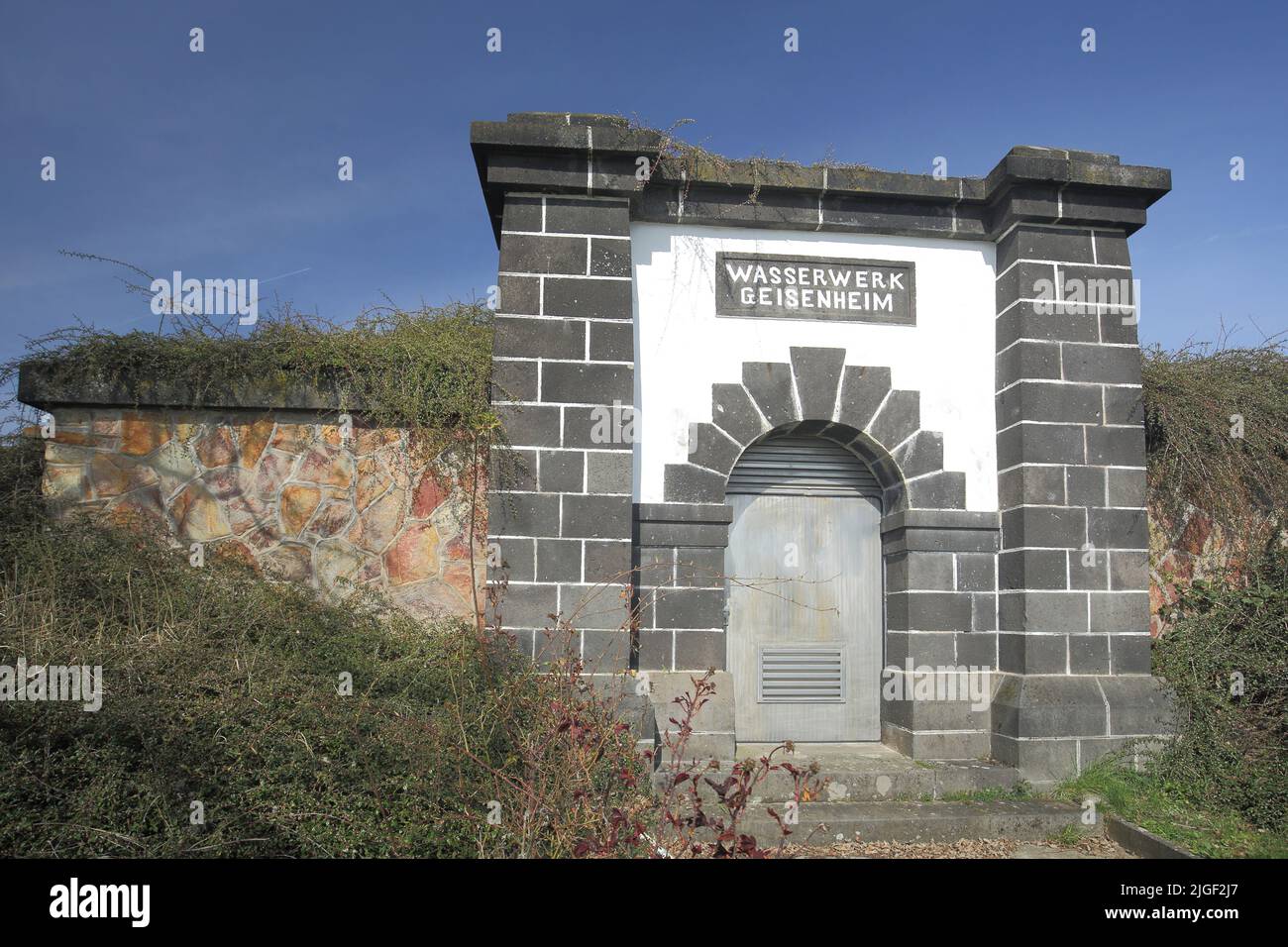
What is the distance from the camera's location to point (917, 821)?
19.2 ft

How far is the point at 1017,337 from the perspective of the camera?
6.90m

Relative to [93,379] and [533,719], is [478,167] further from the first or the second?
[533,719]

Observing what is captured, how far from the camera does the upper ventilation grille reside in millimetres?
7344

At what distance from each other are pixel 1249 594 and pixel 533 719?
18.5 feet

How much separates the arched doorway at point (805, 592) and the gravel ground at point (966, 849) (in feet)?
4.96

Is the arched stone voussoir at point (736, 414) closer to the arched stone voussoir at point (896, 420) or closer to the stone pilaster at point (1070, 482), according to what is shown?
the arched stone voussoir at point (896, 420)

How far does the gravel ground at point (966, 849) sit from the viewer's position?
5.58 metres

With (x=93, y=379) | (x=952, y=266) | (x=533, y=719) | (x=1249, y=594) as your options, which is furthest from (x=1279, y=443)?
(x=93, y=379)

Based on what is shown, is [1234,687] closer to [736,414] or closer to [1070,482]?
[1070,482]

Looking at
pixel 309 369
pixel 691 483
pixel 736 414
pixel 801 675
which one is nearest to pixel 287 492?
pixel 309 369

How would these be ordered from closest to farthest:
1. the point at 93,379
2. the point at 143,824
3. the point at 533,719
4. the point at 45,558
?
the point at 143,824 → the point at 533,719 → the point at 45,558 → the point at 93,379

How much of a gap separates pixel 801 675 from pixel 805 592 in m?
0.64

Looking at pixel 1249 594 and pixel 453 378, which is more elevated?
pixel 453 378
